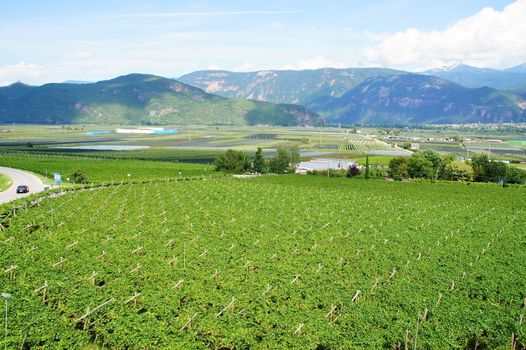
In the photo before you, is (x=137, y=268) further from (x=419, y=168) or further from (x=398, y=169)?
(x=419, y=168)

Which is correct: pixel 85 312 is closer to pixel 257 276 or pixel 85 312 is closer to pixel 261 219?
pixel 257 276

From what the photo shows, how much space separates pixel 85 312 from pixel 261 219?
2050 cm

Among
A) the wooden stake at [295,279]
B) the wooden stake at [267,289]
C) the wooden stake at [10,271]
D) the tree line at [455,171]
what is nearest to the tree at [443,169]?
the tree line at [455,171]

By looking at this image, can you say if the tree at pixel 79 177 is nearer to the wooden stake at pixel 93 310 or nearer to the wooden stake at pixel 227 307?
the wooden stake at pixel 93 310

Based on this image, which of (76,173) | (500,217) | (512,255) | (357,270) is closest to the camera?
(357,270)

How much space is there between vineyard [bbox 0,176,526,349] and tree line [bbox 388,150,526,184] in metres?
39.5

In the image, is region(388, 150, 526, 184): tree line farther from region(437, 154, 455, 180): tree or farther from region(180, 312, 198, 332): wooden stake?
region(180, 312, 198, 332): wooden stake

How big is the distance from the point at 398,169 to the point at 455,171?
374 inches

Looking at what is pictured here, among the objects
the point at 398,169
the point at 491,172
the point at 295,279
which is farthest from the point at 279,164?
the point at 295,279

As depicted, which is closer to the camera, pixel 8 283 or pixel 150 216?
pixel 8 283

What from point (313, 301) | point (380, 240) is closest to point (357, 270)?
point (313, 301)

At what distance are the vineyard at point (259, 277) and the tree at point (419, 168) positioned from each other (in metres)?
39.6

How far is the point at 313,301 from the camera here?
19.4 metres

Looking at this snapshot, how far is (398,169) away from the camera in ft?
272
